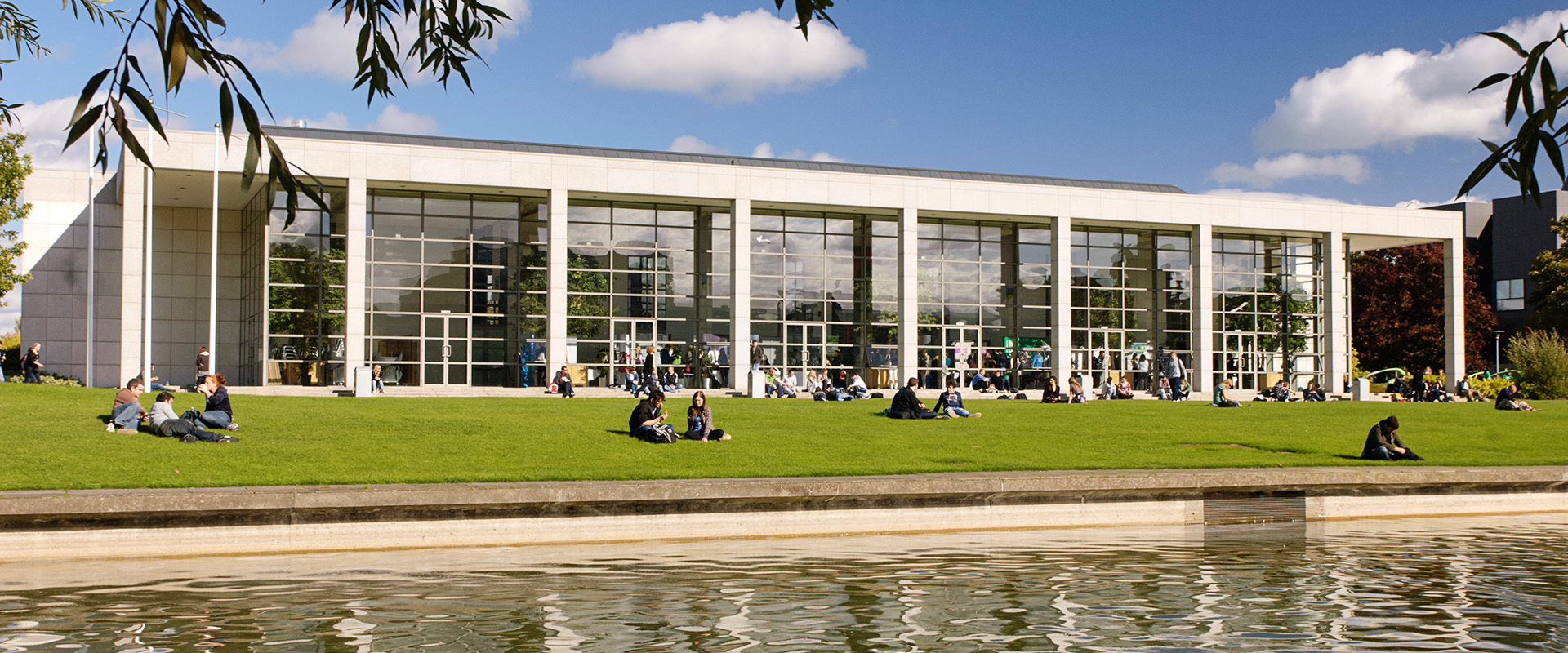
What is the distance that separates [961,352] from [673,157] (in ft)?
42.7

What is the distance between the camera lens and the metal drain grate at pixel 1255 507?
51.2 feet

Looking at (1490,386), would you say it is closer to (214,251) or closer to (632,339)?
(632,339)

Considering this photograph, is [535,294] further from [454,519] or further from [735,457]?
[454,519]

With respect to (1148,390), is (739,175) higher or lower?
higher

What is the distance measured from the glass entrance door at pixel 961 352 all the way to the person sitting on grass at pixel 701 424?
89.8 ft

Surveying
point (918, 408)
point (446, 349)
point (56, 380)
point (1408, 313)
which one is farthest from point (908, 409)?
point (1408, 313)

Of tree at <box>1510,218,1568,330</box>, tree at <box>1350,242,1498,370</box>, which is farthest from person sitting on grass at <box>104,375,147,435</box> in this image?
tree at <box>1350,242,1498,370</box>

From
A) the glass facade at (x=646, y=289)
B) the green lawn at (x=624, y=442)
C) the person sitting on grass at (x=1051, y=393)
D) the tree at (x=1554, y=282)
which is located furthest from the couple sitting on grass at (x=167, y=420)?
the tree at (x=1554, y=282)

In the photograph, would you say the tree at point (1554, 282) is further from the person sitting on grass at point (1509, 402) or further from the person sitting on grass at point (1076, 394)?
the person sitting on grass at point (1076, 394)

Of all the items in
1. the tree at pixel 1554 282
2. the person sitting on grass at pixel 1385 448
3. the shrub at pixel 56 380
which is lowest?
the person sitting on grass at pixel 1385 448

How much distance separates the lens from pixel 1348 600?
31.6ft

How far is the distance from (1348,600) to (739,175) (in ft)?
110

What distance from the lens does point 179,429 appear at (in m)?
17.4

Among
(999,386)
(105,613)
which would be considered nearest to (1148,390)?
(999,386)
